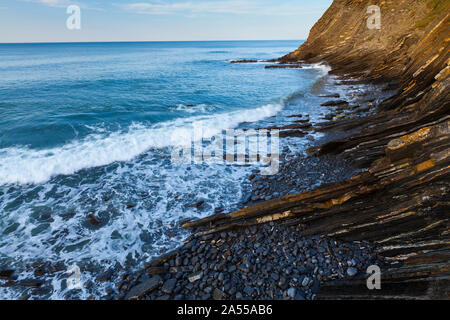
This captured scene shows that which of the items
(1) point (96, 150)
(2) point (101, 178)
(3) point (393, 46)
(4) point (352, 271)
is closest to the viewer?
(4) point (352, 271)

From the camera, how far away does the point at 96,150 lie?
15977 millimetres

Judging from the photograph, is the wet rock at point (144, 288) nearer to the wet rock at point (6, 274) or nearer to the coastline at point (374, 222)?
the coastline at point (374, 222)

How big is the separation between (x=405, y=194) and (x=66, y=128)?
2334 centimetres

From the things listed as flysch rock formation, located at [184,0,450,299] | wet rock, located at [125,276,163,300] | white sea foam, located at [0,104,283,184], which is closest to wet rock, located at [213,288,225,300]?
wet rock, located at [125,276,163,300]

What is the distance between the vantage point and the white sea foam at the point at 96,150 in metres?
13.5

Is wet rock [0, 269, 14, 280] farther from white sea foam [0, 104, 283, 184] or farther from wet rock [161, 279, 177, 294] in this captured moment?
white sea foam [0, 104, 283, 184]

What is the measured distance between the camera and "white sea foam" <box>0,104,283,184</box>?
13.5 m

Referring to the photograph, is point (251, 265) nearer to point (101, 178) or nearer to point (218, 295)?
point (218, 295)

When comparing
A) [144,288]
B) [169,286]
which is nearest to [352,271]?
[169,286]

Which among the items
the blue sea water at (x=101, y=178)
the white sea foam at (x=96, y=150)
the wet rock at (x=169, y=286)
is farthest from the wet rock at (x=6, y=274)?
the white sea foam at (x=96, y=150)

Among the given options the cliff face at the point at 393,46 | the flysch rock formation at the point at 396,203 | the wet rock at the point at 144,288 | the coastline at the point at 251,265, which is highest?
the cliff face at the point at 393,46
